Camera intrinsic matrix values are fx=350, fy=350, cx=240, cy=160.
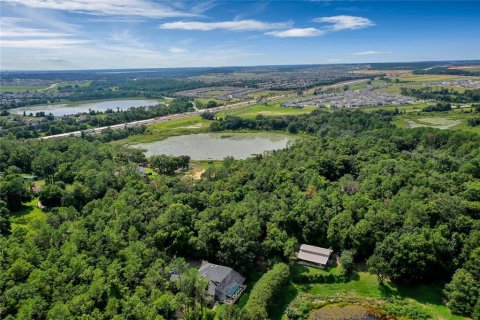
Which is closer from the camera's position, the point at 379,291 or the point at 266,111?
the point at 379,291

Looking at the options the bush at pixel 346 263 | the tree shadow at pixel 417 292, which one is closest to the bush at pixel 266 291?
the bush at pixel 346 263

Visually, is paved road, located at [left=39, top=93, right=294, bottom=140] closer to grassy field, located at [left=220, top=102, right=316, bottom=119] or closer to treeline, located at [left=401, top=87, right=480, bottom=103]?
grassy field, located at [left=220, top=102, right=316, bottom=119]

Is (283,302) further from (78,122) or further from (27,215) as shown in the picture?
(78,122)

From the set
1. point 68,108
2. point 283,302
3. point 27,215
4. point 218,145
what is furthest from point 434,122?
point 68,108

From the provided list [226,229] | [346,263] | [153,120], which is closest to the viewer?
[346,263]

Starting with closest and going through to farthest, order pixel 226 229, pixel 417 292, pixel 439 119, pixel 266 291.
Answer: pixel 266 291 < pixel 417 292 < pixel 226 229 < pixel 439 119

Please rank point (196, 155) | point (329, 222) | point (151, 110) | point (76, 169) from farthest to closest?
point (151, 110) < point (196, 155) < point (76, 169) < point (329, 222)

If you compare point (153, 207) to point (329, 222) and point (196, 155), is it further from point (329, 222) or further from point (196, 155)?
point (196, 155)

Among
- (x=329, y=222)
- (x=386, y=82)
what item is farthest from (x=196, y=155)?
(x=386, y=82)
